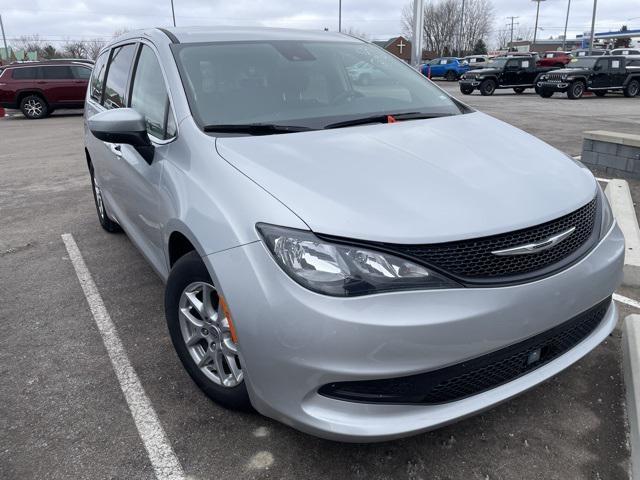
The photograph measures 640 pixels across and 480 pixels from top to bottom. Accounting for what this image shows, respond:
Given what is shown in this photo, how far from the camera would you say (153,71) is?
3.07 metres

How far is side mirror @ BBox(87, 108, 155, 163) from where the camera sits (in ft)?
8.61

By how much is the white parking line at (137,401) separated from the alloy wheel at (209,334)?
332mm

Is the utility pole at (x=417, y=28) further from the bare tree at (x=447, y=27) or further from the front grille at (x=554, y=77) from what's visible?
the bare tree at (x=447, y=27)

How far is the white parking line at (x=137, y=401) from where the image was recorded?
218 cm

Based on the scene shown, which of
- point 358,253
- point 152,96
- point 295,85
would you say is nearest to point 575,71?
point 295,85

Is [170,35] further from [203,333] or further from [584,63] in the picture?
[584,63]

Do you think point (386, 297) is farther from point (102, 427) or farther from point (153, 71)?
point (153, 71)

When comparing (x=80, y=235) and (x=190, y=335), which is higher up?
(x=190, y=335)

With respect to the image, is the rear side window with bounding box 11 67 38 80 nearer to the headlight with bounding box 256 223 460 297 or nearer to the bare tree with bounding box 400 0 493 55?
the headlight with bounding box 256 223 460 297

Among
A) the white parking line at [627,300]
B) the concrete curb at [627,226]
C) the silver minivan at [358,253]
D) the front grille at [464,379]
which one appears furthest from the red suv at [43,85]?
the front grille at [464,379]

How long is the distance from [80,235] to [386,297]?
4.24 meters

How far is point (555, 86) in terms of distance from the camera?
20.6 meters

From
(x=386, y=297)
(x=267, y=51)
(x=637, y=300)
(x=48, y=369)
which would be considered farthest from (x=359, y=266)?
(x=637, y=300)

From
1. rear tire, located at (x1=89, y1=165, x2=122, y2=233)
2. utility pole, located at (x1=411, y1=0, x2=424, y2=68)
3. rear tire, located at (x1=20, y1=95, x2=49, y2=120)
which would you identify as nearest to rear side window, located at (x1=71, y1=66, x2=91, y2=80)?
rear tire, located at (x1=20, y1=95, x2=49, y2=120)
